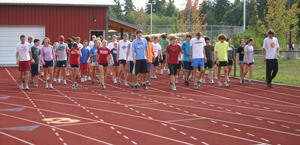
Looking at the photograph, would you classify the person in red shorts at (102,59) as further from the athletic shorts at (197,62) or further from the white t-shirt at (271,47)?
the white t-shirt at (271,47)

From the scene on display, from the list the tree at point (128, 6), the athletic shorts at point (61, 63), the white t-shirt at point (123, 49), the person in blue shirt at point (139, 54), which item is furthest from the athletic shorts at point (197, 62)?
the tree at point (128, 6)

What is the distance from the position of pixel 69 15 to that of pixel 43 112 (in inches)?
779

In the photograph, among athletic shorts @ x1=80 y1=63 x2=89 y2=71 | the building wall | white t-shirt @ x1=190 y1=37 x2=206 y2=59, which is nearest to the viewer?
white t-shirt @ x1=190 y1=37 x2=206 y2=59

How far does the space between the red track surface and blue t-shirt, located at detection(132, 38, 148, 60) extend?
1.18 meters

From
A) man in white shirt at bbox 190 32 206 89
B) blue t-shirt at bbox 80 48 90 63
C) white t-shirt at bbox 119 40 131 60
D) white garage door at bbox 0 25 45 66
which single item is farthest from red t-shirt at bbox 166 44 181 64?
white garage door at bbox 0 25 45 66

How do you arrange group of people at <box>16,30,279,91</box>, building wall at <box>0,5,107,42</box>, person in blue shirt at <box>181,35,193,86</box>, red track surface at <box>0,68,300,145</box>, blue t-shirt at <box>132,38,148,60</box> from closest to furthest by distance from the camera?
red track surface at <box>0,68,300,145</box>
blue t-shirt at <box>132,38,148,60</box>
group of people at <box>16,30,279,91</box>
person in blue shirt at <box>181,35,193,86</box>
building wall at <box>0,5,107,42</box>

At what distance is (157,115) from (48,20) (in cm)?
2067

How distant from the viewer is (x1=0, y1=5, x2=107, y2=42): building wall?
30266 millimetres

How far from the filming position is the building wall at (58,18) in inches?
1192

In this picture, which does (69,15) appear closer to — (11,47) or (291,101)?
(11,47)

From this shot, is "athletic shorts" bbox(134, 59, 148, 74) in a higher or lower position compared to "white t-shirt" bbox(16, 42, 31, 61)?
lower

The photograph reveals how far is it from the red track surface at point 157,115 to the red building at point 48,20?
13252 millimetres

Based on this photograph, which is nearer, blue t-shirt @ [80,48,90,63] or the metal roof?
blue t-shirt @ [80,48,90,63]

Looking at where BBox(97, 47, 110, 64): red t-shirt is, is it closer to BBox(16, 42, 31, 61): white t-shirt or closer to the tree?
BBox(16, 42, 31, 61): white t-shirt
